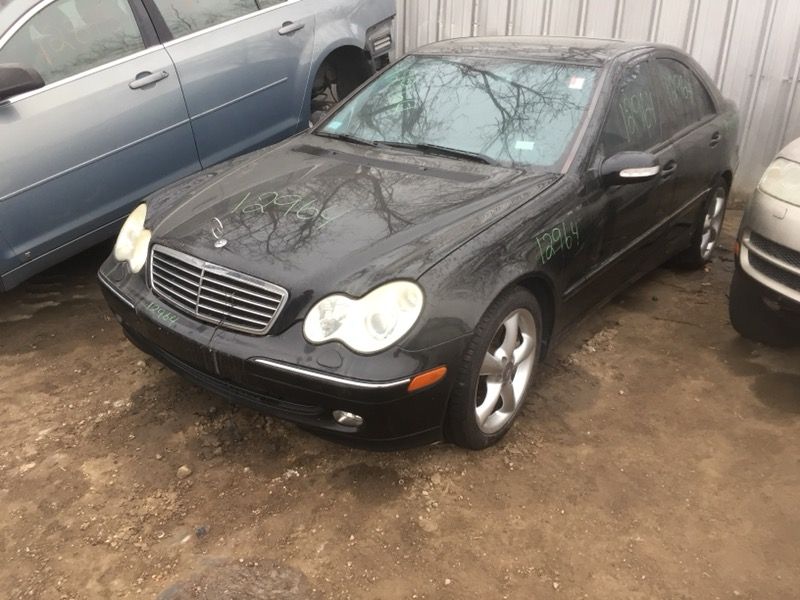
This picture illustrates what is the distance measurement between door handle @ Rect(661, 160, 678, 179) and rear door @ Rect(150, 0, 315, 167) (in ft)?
8.38

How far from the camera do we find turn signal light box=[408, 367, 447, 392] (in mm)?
2355

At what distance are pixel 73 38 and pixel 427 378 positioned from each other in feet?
9.80

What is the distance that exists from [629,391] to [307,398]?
1.74m

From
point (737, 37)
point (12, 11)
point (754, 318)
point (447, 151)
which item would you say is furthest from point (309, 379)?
point (737, 37)

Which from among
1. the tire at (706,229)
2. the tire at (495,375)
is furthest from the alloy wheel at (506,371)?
the tire at (706,229)

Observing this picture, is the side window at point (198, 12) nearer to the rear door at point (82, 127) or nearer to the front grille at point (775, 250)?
the rear door at point (82, 127)

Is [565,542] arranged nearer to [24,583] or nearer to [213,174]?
[24,583]

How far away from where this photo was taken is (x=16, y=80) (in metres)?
3.38

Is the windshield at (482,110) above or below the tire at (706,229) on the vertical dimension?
above

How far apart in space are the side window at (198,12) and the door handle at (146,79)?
0.36 meters

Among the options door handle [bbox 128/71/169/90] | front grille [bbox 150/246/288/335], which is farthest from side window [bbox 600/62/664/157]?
door handle [bbox 128/71/169/90]

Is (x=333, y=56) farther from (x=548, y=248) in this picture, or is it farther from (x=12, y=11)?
(x=548, y=248)

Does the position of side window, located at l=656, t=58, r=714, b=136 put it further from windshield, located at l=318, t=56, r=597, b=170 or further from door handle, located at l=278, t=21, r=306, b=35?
door handle, located at l=278, t=21, r=306, b=35

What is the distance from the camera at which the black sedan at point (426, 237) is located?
2.41 m
